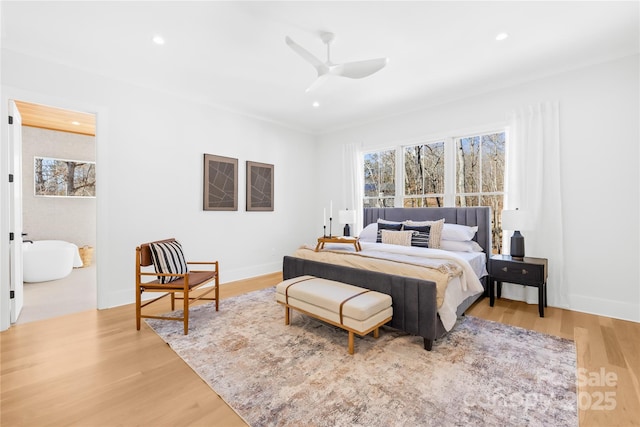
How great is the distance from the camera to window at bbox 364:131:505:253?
4.08 metres

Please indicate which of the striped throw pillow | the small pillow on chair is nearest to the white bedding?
the striped throw pillow

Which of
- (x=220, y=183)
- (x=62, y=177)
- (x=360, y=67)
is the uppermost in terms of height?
(x=360, y=67)

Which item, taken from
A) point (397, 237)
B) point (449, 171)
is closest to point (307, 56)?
point (397, 237)

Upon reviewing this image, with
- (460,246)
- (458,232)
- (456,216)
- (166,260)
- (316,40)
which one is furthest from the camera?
(456,216)

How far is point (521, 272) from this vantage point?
324cm

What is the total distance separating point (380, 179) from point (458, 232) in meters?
1.96

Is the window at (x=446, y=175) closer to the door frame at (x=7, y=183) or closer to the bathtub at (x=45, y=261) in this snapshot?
the door frame at (x=7, y=183)

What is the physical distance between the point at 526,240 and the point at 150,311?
15.5 ft

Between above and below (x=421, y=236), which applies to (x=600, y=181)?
above

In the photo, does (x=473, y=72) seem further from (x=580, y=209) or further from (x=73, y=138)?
(x=73, y=138)

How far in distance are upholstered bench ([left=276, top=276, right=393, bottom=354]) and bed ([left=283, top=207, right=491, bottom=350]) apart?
0.12m

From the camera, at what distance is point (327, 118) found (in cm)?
529

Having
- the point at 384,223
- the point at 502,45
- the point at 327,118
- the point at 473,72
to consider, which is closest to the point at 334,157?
the point at 327,118

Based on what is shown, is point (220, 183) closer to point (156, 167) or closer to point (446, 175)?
point (156, 167)
